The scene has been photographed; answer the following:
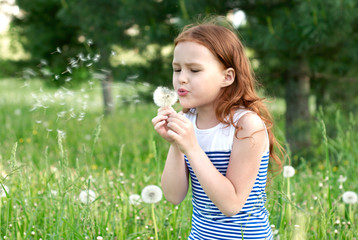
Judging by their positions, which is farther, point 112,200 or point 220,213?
point 112,200

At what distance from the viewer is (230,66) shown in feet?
4.90

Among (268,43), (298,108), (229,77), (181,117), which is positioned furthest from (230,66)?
(298,108)

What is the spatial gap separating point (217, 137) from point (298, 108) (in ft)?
10.6

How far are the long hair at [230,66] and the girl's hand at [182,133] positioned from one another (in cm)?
18

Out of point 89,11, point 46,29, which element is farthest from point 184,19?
point 46,29

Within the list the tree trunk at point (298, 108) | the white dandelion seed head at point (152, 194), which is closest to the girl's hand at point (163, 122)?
the white dandelion seed head at point (152, 194)

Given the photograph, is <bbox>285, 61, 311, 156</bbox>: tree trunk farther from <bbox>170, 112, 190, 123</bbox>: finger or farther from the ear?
<bbox>170, 112, 190, 123</bbox>: finger

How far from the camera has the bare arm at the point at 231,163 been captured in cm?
131

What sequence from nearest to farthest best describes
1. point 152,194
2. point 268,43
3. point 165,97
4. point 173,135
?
point 173,135 < point 165,97 < point 152,194 < point 268,43

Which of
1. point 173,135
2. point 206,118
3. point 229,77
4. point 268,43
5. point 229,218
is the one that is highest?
point 268,43

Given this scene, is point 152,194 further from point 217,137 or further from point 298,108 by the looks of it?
point 298,108

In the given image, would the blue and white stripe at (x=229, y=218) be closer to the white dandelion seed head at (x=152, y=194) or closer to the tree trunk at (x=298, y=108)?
the white dandelion seed head at (x=152, y=194)

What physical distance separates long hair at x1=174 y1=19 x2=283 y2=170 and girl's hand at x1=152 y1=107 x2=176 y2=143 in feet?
0.67

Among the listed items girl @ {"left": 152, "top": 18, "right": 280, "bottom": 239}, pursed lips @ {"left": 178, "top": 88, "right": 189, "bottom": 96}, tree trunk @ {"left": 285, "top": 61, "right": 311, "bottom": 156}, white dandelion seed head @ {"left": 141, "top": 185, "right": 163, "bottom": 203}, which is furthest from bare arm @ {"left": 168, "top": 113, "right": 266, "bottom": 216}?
tree trunk @ {"left": 285, "top": 61, "right": 311, "bottom": 156}
